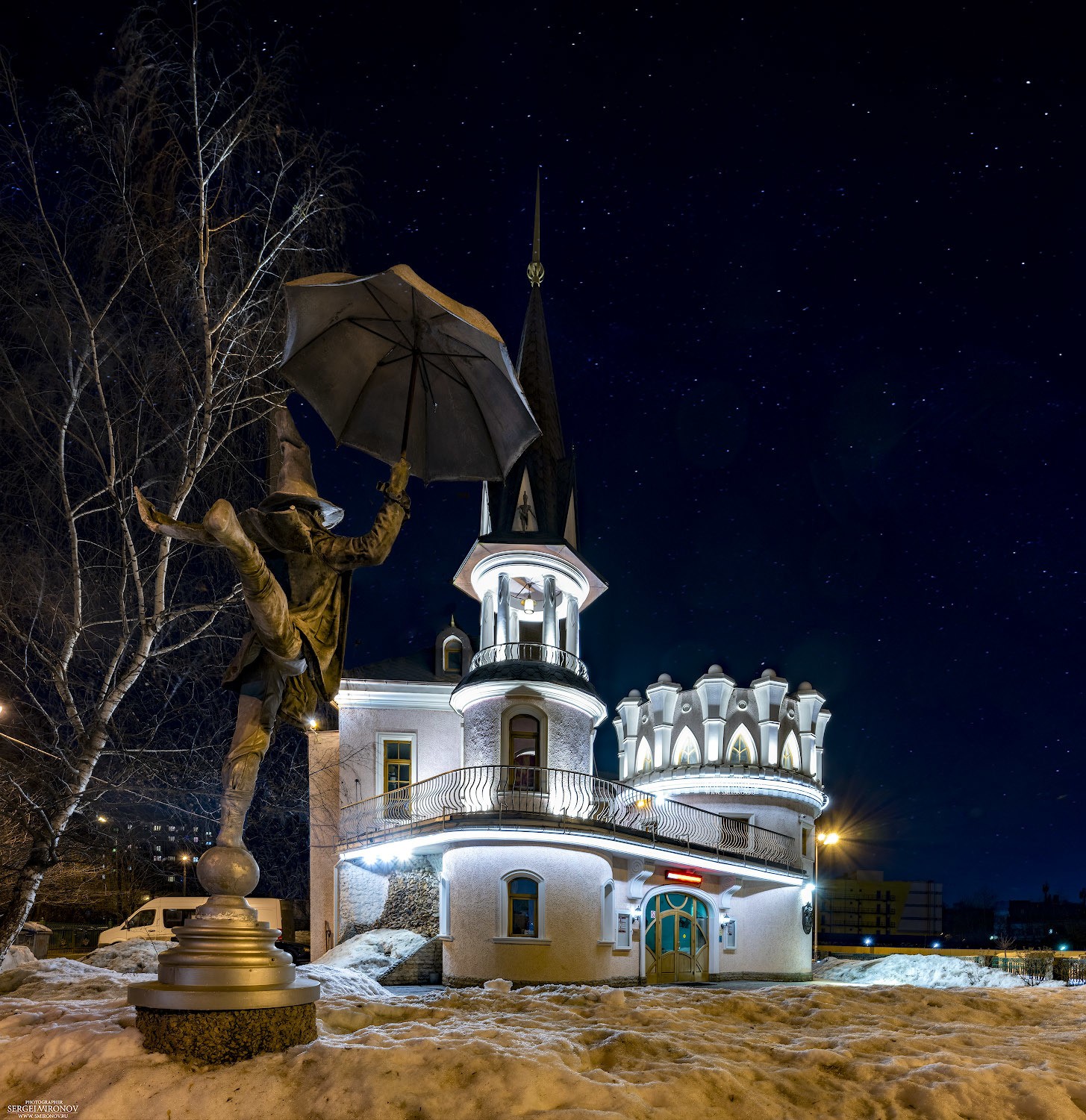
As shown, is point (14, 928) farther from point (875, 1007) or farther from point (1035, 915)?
point (1035, 915)

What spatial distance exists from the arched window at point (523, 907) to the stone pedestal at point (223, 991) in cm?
1633

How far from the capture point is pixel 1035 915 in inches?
4173

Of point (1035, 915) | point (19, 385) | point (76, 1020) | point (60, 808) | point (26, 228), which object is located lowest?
point (1035, 915)

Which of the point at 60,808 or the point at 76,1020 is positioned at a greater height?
the point at 60,808

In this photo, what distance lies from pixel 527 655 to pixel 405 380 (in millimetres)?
18677

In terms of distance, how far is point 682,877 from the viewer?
23.1 metres

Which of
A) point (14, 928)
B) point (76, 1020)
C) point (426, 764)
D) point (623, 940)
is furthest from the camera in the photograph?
point (426, 764)

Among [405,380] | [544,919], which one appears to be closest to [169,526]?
[405,380]

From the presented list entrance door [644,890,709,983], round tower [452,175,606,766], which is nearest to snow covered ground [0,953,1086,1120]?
round tower [452,175,606,766]

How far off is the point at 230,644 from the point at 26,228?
5792 millimetres

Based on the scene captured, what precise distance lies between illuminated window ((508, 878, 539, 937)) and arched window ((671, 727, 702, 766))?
10.4 m

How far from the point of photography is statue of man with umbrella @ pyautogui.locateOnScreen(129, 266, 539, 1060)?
4.23 meters

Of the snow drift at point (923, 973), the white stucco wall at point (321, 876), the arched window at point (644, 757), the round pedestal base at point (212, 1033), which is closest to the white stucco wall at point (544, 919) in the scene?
the white stucco wall at point (321, 876)

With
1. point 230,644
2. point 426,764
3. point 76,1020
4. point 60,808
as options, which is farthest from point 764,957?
point 76,1020
